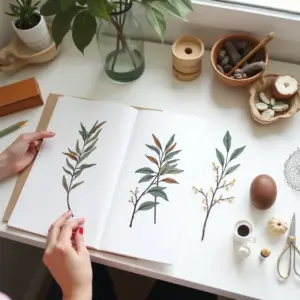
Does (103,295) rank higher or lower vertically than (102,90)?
lower

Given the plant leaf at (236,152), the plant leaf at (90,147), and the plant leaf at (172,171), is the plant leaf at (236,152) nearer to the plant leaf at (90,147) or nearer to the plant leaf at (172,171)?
the plant leaf at (172,171)

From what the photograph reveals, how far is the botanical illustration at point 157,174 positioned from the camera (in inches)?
36.4

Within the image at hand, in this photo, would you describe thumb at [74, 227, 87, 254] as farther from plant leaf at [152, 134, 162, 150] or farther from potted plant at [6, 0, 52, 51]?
potted plant at [6, 0, 52, 51]

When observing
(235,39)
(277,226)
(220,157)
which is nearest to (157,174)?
(220,157)

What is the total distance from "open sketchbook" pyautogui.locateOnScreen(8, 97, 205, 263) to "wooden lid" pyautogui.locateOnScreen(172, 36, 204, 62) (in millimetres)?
124

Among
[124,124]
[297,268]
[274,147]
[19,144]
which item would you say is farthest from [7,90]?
[297,268]

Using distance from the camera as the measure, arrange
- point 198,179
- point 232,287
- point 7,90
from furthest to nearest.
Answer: point 7,90, point 198,179, point 232,287

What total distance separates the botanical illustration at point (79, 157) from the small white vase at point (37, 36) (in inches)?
8.2

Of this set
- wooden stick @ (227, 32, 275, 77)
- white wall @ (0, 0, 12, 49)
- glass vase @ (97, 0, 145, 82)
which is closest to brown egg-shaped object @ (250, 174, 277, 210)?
wooden stick @ (227, 32, 275, 77)

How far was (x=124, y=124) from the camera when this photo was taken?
3.34 ft

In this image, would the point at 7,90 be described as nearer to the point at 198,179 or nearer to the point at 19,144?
the point at 19,144

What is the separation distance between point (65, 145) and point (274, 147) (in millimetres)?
397

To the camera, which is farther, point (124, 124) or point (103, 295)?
point (103, 295)

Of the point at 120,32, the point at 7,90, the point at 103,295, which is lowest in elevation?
the point at 103,295
